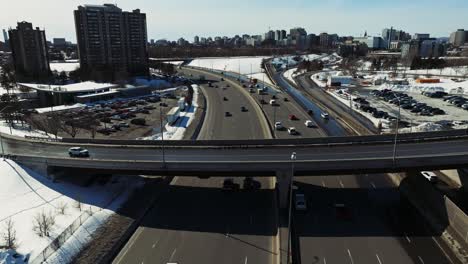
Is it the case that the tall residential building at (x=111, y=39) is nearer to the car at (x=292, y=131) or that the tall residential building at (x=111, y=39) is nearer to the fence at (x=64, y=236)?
the car at (x=292, y=131)

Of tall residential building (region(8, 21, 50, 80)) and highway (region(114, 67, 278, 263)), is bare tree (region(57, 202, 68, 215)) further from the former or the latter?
tall residential building (region(8, 21, 50, 80))

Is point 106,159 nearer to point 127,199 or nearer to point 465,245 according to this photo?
point 127,199

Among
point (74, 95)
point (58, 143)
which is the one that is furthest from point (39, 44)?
point (58, 143)

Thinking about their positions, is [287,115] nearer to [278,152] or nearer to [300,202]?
[278,152]

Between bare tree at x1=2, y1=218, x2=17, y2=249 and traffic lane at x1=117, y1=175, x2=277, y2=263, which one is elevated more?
bare tree at x1=2, y1=218, x2=17, y2=249

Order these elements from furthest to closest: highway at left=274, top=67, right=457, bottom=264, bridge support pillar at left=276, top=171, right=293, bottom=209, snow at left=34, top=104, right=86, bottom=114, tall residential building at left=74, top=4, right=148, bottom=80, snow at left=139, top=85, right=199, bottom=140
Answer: tall residential building at left=74, top=4, right=148, bottom=80 < snow at left=34, top=104, right=86, bottom=114 < snow at left=139, top=85, right=199, bottom=140 < bridge support pillar at left=276, top=171, right=293, bottom=209 < highway at left=274, top=67, right=457, bottom=264

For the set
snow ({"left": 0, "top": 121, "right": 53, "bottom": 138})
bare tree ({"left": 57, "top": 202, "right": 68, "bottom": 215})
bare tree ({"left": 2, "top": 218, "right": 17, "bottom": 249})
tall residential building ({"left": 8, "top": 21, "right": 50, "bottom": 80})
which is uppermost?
tall residential building ({"left": 8, "top": 21, "right": 50, "bottom": 80})

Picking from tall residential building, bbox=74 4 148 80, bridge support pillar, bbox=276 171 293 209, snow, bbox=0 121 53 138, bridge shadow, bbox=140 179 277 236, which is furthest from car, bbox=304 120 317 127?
tall residential building, bbox=74 4 148 80
